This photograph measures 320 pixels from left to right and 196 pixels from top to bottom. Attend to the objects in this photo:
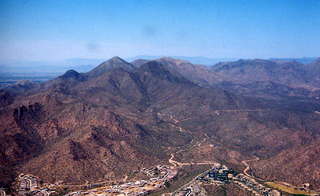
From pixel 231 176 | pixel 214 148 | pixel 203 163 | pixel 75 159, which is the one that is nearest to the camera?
pixel 231 176

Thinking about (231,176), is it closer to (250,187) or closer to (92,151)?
(250,187)

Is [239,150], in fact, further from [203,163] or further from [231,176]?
[231,176]

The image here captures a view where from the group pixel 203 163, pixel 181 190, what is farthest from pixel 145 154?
pixel 181 190

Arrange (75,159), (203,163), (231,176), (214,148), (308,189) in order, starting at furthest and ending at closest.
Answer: (214,148)
(203,163)
(75,159)
(231,176)
(308,189)

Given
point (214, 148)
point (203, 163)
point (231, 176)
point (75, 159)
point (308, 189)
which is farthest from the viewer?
point (214, 148)

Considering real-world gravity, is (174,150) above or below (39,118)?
below

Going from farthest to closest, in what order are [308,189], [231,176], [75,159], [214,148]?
[214,148] < [75,159] < [231,176] < [308,189]

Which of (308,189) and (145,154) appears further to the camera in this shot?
(145,154)

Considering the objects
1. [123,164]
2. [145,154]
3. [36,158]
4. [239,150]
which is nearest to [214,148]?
[239,150]

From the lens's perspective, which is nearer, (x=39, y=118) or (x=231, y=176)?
(x=231, y=176)
